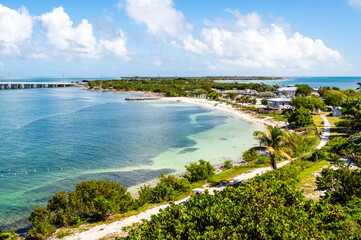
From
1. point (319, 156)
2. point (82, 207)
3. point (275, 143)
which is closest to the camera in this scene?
point (82, 207)

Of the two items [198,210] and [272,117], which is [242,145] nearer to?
[272,117]

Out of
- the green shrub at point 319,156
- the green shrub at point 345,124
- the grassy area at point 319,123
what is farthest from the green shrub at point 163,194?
the grassy area at point 319,123

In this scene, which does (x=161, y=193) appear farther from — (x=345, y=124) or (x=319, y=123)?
(x=319, y=123)

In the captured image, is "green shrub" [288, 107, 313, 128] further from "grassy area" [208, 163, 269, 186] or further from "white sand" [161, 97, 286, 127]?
"grassy area" [208, 163, 269, 186]

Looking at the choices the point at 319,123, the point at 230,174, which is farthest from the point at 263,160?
the point at 319,123

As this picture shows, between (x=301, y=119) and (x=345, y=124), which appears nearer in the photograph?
(x=345, y=124)

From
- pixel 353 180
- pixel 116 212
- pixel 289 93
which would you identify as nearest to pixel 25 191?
pixel 116 212
